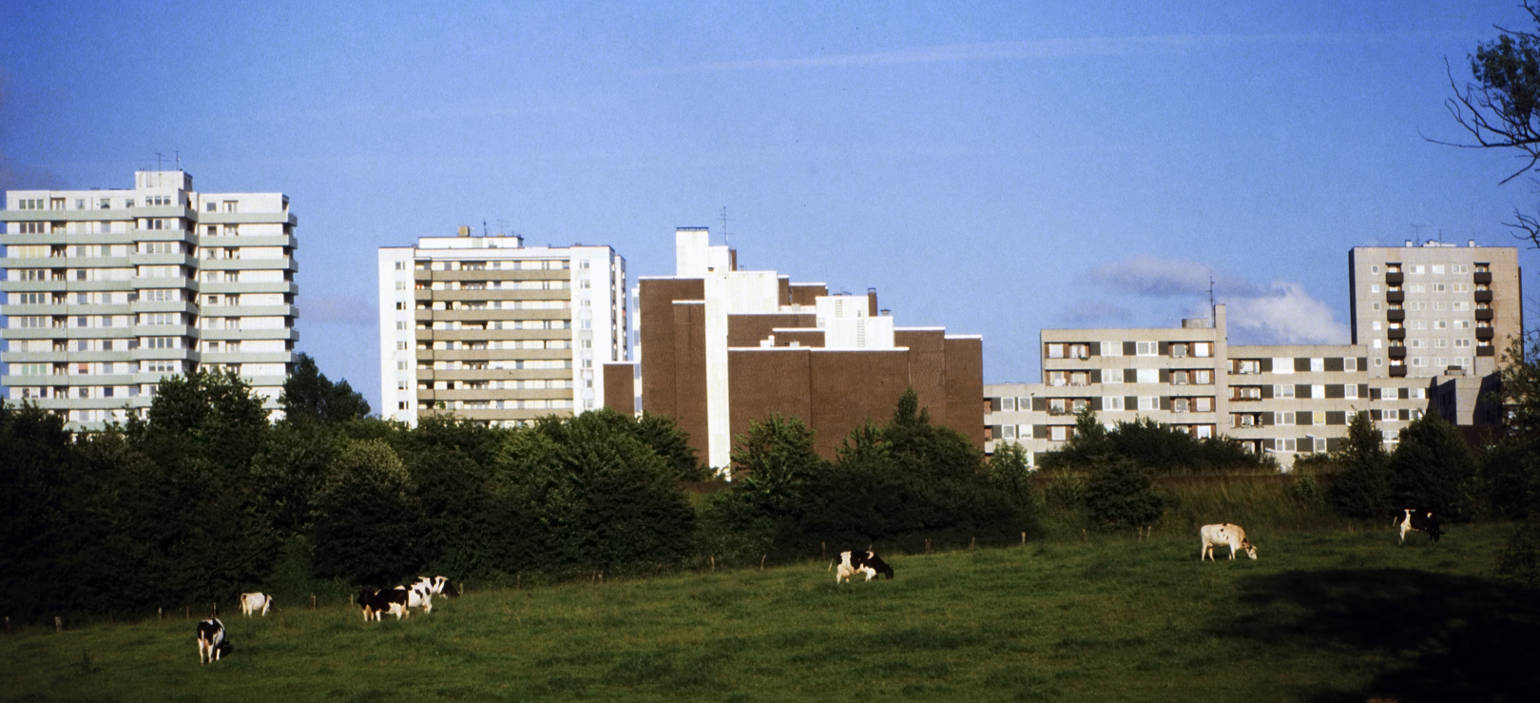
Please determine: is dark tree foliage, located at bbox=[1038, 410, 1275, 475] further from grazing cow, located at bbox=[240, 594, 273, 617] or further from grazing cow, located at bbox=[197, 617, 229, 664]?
grazing cow, located at bbox=[197, 617, 229, 664]

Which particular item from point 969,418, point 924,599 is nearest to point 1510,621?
point 924,599

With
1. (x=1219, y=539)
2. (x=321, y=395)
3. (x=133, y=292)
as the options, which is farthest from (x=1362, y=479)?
(x=133, y=292)

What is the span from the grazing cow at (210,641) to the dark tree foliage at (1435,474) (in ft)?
154

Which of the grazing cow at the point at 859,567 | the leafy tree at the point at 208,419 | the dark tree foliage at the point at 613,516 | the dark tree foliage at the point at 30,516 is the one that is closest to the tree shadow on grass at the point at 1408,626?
the grazing cow at the point at 859,567

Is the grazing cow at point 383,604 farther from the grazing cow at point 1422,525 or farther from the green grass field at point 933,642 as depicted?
the grazing cow at point 1422,525

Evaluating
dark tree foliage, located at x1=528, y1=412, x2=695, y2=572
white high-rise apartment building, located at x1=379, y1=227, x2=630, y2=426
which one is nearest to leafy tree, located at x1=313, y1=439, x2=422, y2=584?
dark tree foliage, located at x1=528, y1=412, x2=695, y2=572

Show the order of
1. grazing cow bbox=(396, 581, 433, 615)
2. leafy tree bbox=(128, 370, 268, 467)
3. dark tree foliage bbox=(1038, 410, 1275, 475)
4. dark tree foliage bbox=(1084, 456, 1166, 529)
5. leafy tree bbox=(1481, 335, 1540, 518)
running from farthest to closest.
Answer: dark tree foliage bbox=(1038, 410, 1275, 475), dark tree foliage bbox=(1084, 456, 1166, 529), leafy tree bbox=(128, 370, 268, 467), grazing cow bbox=(396, 581, 433, 615), leafy tree bbox=(1481, 335, 1540, 518)

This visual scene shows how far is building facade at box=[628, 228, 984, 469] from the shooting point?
102562 mm

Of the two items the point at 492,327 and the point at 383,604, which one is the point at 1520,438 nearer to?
the point at 383,604

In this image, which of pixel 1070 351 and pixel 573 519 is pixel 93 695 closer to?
pixel 573 519

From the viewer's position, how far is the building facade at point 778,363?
103 metres

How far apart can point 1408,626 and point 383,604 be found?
84.2 ft

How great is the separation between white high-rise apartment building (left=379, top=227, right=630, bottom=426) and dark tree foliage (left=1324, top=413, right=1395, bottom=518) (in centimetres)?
11600

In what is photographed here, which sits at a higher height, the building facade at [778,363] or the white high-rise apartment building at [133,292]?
the white high-rise apartment building at [133,292]
